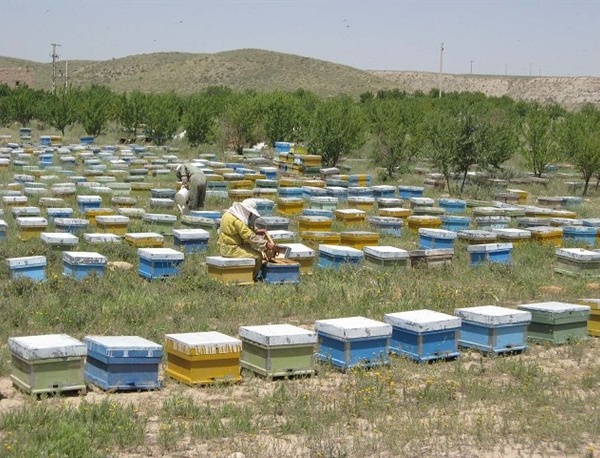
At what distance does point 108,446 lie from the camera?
6.17 meters

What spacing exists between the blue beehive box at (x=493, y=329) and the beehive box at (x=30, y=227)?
21.8ft

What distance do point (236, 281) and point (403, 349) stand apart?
3105mm

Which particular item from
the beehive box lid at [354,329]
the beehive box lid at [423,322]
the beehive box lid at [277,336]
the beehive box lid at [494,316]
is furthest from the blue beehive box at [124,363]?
the beehive box lid at [494,316]

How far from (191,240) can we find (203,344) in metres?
5.30

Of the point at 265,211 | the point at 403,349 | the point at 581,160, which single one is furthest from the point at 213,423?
the point at 581,160

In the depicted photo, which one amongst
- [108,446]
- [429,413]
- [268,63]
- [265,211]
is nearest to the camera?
[108,446]

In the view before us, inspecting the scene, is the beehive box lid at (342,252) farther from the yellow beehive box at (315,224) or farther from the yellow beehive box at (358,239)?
the yellow beehive box at (315,224)

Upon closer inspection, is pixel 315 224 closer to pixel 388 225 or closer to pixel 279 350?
pixel 388 225

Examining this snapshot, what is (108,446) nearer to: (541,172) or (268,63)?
(541,172)

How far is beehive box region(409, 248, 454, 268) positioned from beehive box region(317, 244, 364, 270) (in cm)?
89

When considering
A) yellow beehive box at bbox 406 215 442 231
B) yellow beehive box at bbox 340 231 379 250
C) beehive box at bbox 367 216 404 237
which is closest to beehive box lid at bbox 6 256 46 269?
yellow beehive box at bbox 340 231 379 250

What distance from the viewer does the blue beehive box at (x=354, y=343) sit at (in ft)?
26.8

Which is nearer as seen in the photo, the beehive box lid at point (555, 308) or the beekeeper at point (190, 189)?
the beehive box lid at point (555, 308)

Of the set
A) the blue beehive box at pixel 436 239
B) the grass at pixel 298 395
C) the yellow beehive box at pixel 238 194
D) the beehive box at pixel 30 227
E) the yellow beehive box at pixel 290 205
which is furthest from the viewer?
the yellow beehive box at pixel 238 194
